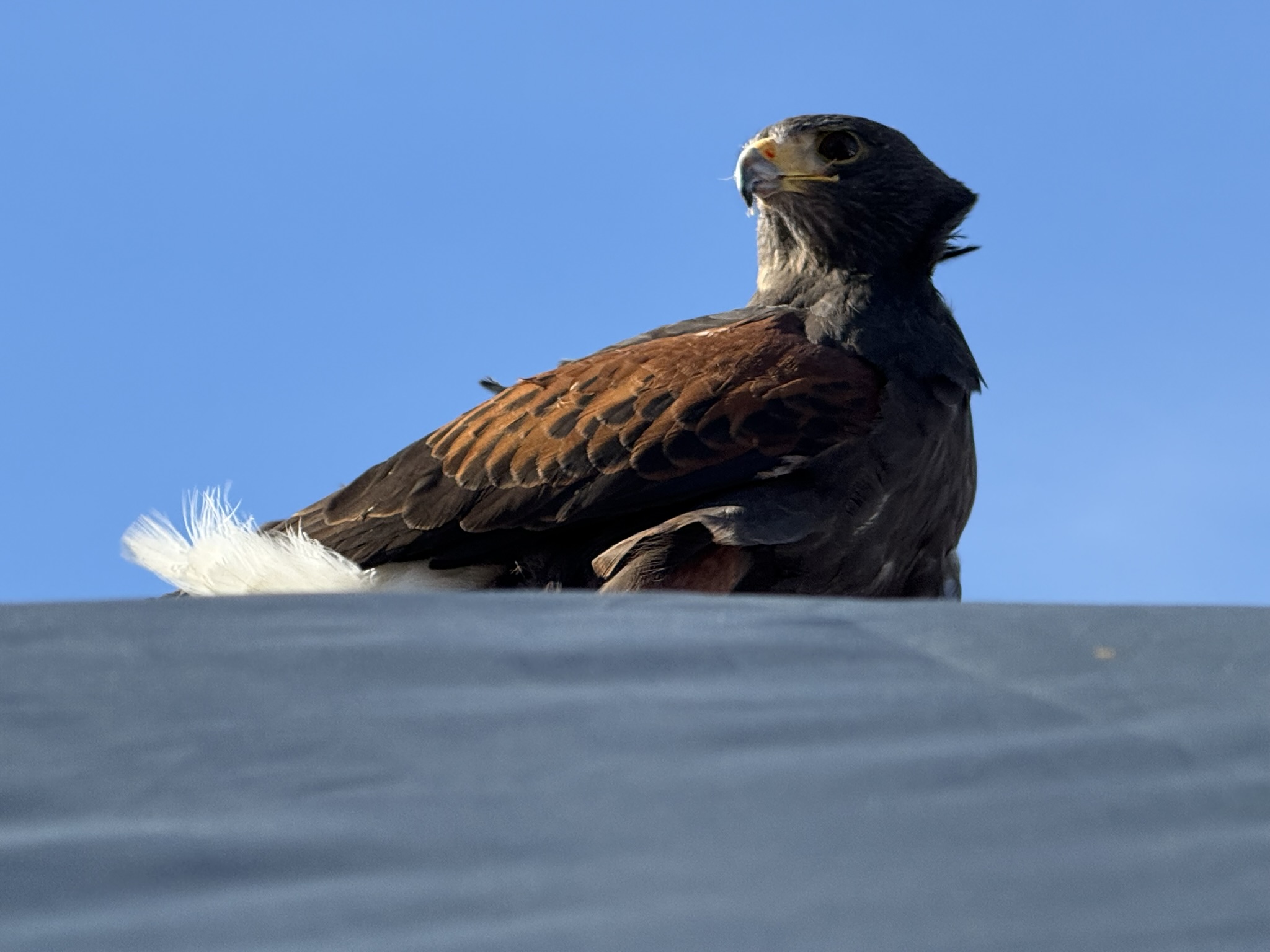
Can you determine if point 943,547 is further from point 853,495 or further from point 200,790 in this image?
point 200,790

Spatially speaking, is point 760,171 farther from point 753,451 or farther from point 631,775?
point 631,775

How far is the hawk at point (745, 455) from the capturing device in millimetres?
5863

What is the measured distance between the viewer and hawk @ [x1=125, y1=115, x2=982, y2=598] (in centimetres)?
586

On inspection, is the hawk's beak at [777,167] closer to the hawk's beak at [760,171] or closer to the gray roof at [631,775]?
the hawk's beak at [760,171]

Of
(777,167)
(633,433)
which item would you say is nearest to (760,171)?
(777,167)

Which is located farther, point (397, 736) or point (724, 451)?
point (724, 451)

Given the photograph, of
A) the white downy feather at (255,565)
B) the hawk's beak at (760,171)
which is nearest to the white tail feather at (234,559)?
the white downy feather at (255,565)

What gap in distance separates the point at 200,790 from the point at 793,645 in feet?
2.71

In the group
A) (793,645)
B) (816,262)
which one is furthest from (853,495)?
(793,645)

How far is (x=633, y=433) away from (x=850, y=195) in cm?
176

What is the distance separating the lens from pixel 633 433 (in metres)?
5.97

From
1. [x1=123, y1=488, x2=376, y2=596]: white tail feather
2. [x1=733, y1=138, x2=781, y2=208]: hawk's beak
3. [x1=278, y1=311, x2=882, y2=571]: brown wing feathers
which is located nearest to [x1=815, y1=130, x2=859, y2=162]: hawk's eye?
[x1=733, y1=138, x2=781, y2=208]: hawk's beak

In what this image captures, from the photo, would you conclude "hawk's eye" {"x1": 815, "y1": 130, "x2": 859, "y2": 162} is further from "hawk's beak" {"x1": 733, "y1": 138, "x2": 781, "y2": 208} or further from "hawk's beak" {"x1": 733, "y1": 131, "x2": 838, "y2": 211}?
"hawk's beak" {"x1": 733, "y1": 138, "x2": 781, "y2": 208}

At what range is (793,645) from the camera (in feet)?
7.08
